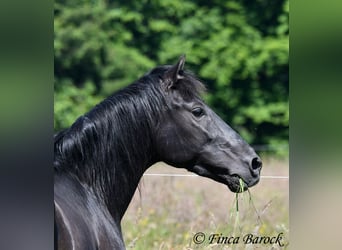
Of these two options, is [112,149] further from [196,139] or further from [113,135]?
[196,139]

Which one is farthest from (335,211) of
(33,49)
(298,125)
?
(33,49)

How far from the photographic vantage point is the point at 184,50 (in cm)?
1009

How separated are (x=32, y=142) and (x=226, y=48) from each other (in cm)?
856

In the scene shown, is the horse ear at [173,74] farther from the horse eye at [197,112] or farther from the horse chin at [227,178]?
the horse chin at [227,178]

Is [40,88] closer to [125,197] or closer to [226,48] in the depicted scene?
[125,197]

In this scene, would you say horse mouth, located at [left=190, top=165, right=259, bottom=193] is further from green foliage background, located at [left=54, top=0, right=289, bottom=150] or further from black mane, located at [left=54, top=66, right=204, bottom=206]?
green foliage background, located at [left=54, top=0, right=289, bottom=150]

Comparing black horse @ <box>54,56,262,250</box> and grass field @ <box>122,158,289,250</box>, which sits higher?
black horse @ <box>54,56,262,250</box>

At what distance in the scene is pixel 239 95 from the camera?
35.3ft

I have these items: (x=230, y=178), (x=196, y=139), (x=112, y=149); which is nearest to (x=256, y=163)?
(x=230, y=178)

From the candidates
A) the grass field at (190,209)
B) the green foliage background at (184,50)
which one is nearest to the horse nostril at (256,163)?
the grass field at (190,209)

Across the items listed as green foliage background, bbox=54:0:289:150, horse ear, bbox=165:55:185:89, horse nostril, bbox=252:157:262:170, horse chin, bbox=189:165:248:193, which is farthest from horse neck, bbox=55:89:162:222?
green foliage background, bbox=54:0:289:150

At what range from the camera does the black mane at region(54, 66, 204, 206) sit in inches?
125

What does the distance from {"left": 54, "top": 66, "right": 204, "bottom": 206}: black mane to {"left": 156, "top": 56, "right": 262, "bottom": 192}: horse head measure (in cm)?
3

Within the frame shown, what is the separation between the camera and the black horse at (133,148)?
124 inches
